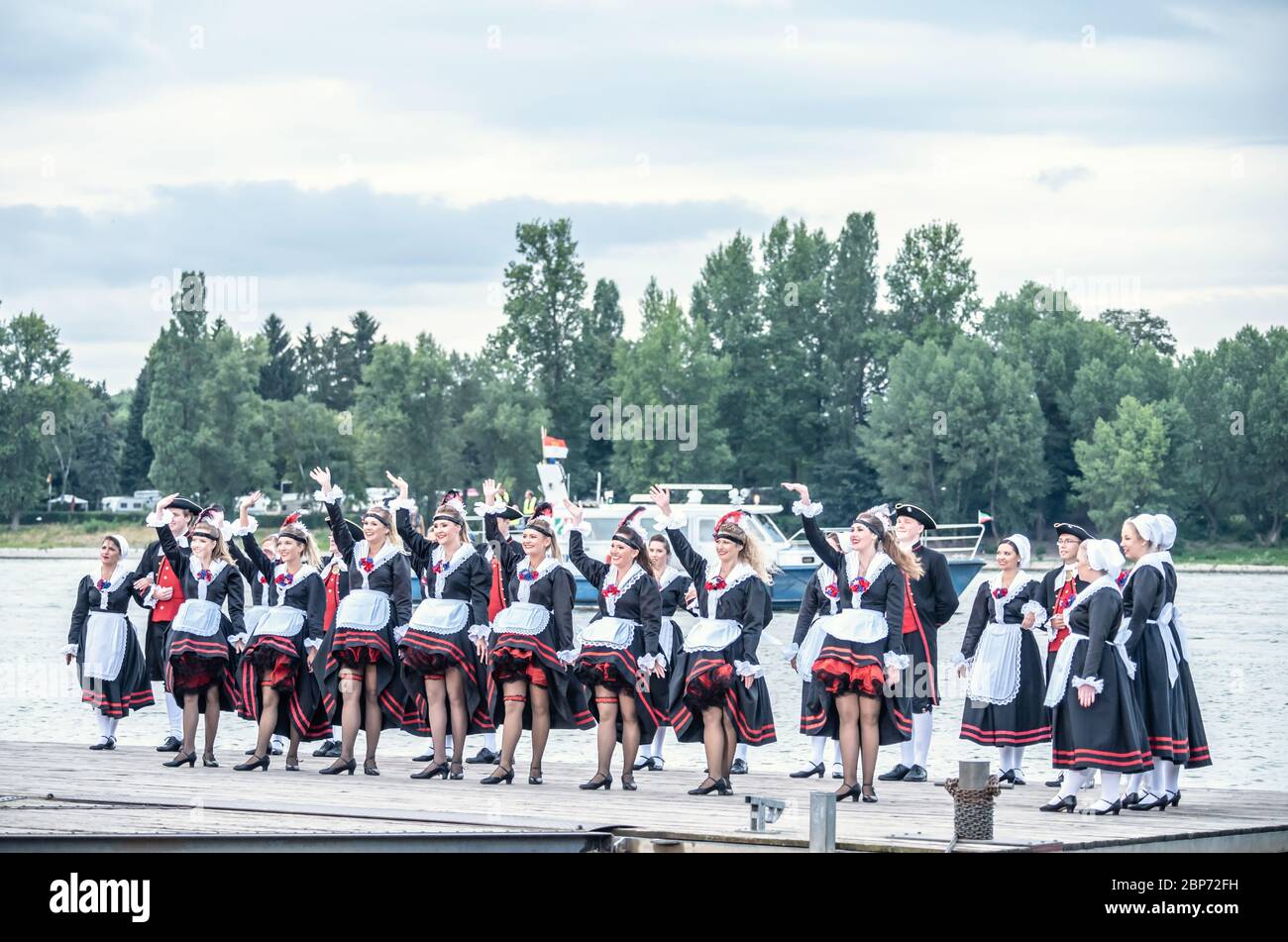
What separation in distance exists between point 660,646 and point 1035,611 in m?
2.49

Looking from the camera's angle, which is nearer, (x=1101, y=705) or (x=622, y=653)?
(x=1101, y=705)

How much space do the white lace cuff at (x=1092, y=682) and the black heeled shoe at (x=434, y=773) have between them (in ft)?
13.4

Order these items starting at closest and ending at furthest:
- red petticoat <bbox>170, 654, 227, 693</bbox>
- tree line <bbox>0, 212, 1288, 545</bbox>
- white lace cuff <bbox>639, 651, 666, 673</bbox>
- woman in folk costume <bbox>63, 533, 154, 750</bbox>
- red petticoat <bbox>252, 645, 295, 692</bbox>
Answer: white lace cuff <bbox>639, 651, 666, 673</bbox> < red petticoat <bbox>252, 645, 295, 692</bbox> < red petticoat <bbox>170, 654, 227, 693</bbox> < woman in folk costume <bbox>63, 533, 154, 750</bbox> < tree line <bbox>0, 212, 1288, 545</bbox>

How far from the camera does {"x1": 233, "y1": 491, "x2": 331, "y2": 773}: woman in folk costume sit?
481 inches

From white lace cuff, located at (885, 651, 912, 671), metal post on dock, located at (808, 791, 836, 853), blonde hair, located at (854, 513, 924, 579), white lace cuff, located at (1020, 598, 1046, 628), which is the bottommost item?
metal post on dock, located at (808, 791, 836, 853)

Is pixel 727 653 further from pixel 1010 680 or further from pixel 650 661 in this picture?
pixel 1010 680

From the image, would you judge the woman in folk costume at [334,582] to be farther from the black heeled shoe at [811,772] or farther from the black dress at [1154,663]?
the black dress at [1154,663]

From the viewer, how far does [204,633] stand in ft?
40.5

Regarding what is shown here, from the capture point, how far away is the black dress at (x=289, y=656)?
1222 centimetres

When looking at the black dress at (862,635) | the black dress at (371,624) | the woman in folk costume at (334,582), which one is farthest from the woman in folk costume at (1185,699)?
the woman in folk costume at (334,582)

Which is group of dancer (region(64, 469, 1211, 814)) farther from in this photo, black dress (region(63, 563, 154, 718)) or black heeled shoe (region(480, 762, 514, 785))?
black dress (region(63, 563, 154, 718))

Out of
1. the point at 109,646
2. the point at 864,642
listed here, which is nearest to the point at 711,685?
the point at 864,642

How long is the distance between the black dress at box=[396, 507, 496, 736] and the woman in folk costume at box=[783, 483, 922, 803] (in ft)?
7.56

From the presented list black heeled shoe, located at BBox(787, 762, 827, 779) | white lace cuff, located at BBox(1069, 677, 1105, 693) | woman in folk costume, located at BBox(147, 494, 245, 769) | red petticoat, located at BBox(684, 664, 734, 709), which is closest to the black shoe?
red petticoat, located at BBox(684, 664, 734, 709)
